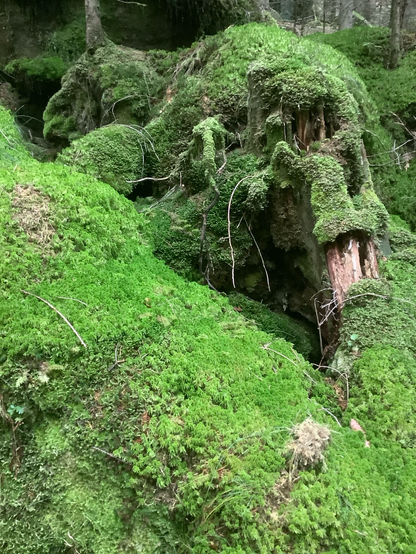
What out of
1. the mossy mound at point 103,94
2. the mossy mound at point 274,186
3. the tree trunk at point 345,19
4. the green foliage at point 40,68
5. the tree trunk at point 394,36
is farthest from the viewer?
the tree trunk at point 345,19

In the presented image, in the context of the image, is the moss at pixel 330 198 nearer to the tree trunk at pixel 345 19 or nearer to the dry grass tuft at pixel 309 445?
the dry grass tuft at pixel 309 445

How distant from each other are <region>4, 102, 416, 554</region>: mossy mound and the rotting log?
0.95 m

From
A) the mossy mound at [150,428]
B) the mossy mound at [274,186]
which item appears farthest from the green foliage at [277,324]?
the mossy mound at [150,428]

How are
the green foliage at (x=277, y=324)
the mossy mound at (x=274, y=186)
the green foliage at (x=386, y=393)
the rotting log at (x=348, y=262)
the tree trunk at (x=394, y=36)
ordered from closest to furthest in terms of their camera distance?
the green foliage at (x=386, y=393), the rotting log at (x=348, y=262), the mossy mound at (x=274, y=186), the green foliage at (x=277, y=324), the tree trunk at (x=394, y=36)

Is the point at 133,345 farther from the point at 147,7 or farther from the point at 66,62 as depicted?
the point at 147,7

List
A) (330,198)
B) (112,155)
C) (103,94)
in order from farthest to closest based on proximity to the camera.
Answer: (103,94)
(112,155)
(330,198)

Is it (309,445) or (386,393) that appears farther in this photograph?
(386,393)

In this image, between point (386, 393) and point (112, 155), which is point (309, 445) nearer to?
point (386, 393)

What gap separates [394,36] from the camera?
8.46 metres

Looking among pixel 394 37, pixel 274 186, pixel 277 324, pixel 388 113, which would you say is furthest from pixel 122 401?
pixel 394 37

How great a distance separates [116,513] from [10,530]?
854 millimetres

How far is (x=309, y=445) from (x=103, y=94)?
22.5 feet

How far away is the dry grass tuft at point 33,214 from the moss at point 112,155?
1253mm

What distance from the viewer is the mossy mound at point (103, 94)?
6715mm
